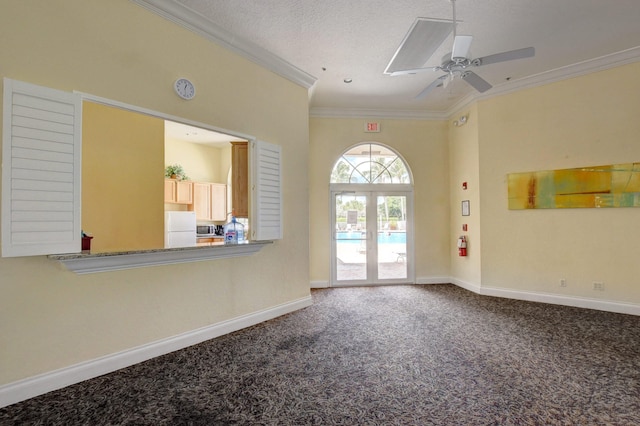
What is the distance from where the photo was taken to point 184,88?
309 centimetres

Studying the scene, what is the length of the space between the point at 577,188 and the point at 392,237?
288 cm

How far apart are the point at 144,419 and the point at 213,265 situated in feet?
5.16

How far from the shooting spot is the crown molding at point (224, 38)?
2.92 meters

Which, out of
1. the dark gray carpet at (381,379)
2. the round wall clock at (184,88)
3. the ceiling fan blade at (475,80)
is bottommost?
the dark gray carpet at (381,379)

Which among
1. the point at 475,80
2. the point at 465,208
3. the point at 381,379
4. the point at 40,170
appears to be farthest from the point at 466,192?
the point at 40,170

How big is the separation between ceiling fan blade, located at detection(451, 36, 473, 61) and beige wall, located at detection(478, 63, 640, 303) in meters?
2.75

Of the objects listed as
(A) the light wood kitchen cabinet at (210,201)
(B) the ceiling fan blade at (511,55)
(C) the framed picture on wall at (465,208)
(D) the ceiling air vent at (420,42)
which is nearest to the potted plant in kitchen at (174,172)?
(A) the light wood kitchen cabinet at (210,201)

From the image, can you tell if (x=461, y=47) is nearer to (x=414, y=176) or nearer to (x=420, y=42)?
(x=420, y=42)

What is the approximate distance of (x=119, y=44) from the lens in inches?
104

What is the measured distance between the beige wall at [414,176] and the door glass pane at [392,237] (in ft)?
0.86

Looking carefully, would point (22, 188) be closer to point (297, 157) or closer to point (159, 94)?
Answer: point (159, 94)

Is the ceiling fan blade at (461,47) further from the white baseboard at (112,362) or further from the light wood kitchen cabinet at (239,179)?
the white baseboard at (112,362)

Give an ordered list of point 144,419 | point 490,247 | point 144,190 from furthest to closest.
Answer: point 490,247, point 144,190, point 144,419

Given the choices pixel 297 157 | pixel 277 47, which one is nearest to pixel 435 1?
pixel 277 47
